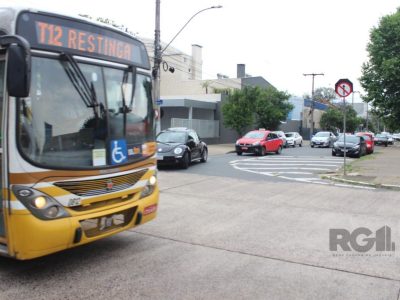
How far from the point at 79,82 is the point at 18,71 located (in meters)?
0.90

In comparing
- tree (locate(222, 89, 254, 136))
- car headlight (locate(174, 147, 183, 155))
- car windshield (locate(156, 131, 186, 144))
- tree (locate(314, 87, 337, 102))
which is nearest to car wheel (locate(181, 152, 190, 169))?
car headlight (locate(174, 147, 183, 155))

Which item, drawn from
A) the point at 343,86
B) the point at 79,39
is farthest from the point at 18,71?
the point at 343,86

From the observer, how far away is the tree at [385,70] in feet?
116

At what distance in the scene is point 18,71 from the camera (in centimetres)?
425

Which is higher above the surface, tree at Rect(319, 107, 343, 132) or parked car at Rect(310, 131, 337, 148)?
tree at Rect(319, 107, 343, 132)

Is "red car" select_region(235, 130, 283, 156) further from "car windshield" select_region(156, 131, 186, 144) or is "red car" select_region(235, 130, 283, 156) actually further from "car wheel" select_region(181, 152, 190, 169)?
"car wheel" select_region(181, 152, 190, 169)

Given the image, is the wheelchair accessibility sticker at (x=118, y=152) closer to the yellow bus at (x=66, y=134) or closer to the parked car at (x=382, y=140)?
the yellow bus at (x=66, y=134)

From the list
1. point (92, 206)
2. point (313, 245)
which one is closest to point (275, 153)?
point (313, 245)

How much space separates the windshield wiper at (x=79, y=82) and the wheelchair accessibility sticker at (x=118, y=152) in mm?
436

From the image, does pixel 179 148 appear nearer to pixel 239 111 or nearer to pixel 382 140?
pixel 239 111

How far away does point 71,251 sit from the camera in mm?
5957

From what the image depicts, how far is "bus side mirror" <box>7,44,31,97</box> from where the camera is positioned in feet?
14.0

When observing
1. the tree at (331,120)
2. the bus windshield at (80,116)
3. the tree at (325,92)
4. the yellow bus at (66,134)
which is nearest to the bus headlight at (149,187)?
the yellow bus at (66,134)

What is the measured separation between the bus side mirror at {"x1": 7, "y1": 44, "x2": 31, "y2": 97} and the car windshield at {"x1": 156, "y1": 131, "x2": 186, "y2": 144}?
550 inches
